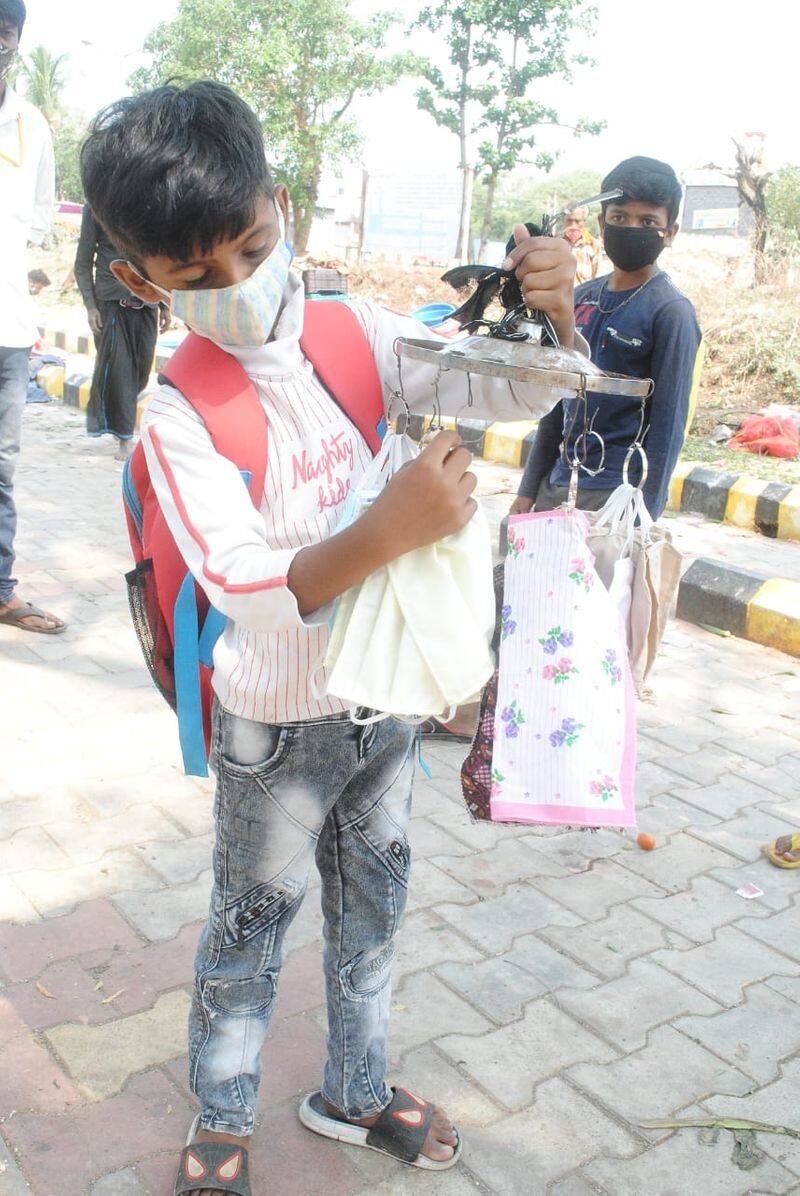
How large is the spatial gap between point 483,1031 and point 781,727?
83.6 inches

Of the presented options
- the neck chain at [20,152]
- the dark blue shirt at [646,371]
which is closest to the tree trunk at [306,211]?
the neck chain at [20,152]

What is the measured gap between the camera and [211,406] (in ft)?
4.75

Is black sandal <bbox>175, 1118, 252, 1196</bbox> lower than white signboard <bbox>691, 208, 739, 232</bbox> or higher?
lower

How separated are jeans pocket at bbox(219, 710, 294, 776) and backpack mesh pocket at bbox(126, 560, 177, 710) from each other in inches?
6.1

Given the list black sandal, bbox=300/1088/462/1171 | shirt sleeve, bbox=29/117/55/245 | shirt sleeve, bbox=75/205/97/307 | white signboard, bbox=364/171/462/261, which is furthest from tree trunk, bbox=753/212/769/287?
black sandal, bbox=300/1088/462/1171

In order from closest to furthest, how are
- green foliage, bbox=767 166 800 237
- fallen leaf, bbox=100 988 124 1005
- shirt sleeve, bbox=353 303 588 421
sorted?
shirt sleeve, bbox=353 303 588 421, fallen leaf, bbox=100 988 124 1005, green foliage, bbox=767 166 800 237

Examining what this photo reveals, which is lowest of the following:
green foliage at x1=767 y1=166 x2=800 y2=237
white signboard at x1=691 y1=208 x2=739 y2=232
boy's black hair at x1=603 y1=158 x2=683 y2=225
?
boy's black hair at x1=603 y1=158 x2=683 y2=225

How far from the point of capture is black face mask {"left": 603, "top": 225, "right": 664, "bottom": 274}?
3174mm

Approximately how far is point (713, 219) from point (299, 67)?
17.0 metres

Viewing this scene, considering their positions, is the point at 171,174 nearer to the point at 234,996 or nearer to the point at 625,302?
the point at 234,996

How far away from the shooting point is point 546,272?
144 cm

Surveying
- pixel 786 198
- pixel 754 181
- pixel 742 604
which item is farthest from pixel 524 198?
pixel 742 604

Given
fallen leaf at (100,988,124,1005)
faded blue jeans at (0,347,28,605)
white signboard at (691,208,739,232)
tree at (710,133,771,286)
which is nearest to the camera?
fallen leaf at (100,988,124,1005)

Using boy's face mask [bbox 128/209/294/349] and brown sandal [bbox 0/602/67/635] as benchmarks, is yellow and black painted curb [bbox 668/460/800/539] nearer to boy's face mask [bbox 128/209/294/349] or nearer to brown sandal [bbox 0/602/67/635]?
brown sandal [bbox 0/602/67/635]
